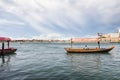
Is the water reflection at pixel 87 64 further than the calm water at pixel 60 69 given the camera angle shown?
Yes

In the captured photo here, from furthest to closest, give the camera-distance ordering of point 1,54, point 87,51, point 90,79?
1. point 87,51
2. point 1,54
3. point 90,79

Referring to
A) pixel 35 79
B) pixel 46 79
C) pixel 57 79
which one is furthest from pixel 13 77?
pixel 57 79

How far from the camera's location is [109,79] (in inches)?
733

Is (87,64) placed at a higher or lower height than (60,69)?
higher

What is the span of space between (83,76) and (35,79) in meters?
5.50

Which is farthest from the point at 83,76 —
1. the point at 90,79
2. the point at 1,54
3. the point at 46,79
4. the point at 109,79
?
the point at 1,54

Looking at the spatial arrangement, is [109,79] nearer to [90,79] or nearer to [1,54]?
[90,79]

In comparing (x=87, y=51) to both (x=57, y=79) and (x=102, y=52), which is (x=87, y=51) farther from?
(x=57, y=79)

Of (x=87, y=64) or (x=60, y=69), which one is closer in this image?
(x=60, y=69)

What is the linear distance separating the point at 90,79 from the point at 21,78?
24.7 feet

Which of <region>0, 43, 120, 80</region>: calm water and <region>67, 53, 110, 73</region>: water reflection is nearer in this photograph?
<region>0, 43, 120, 80</region>: calm water

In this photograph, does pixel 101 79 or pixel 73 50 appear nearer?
pixel 101 79

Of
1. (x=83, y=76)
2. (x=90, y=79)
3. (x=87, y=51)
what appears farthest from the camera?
(x=87, y=51)

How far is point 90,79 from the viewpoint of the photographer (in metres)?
18.4
